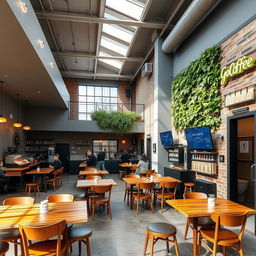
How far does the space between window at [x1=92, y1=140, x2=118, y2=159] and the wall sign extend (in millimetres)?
9512

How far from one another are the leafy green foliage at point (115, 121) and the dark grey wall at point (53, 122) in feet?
1.42

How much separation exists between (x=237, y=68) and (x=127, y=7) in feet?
16.3

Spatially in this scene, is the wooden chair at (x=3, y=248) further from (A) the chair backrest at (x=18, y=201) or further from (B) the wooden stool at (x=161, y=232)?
(B) the wooden stool at (x=161, y=232)

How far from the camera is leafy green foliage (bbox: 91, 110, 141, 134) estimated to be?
11383 millimetres

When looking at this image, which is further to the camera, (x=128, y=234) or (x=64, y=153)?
(x=64, y=153)

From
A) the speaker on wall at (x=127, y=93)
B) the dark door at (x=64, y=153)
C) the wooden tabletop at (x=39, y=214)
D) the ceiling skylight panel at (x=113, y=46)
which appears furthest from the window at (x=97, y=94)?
the wooden tabletop at (x=39, y=214)

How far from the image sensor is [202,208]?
306cm

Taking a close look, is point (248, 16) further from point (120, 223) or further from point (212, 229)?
point (120, 223)

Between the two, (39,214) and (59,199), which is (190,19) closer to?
(59,199)

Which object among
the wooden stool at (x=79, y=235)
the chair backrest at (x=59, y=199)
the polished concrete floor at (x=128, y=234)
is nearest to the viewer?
the wooden stool at (x=79, y=235)

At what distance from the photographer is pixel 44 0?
690cm

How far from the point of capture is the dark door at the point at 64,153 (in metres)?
13.0

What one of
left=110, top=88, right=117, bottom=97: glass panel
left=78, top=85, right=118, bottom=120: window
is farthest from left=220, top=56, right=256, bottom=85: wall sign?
left=110, top=88, right=117, bottom=97: glass panel

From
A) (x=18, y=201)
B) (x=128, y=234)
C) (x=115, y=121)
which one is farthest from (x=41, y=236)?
(x=115, y=121)
